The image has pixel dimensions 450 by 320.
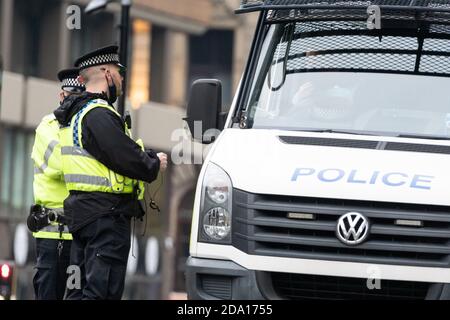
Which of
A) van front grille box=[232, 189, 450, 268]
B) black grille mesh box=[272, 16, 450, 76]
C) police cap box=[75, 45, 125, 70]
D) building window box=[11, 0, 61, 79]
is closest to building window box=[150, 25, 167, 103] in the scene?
building window box=[11, 0, 61, 79]

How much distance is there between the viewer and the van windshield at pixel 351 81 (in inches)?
405

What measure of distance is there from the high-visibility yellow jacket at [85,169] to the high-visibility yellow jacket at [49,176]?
0.92 meters

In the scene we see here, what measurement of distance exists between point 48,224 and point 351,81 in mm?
2464

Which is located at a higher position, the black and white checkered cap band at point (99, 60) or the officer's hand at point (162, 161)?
the black and white checkered cap band at point (99, 60)

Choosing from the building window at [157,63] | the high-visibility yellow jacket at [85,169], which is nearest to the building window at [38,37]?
the building window at [157,63]

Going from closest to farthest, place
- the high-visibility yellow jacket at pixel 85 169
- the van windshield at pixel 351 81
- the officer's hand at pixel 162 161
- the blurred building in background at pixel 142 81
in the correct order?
the high-visibility yellow jacket at pixel 85 169 → the officer's hand at pixel 162 161 → the van windshield at pixel 351 81 → the blurred building in background at pixel 142 81

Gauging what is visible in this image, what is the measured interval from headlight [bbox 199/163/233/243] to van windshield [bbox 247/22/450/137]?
2.60 ft

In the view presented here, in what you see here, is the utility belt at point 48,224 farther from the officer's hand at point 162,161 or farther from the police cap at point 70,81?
the officer's hand at point 162,161

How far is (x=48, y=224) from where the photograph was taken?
1122 centimetres

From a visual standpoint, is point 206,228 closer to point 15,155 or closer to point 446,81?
point 446,81
